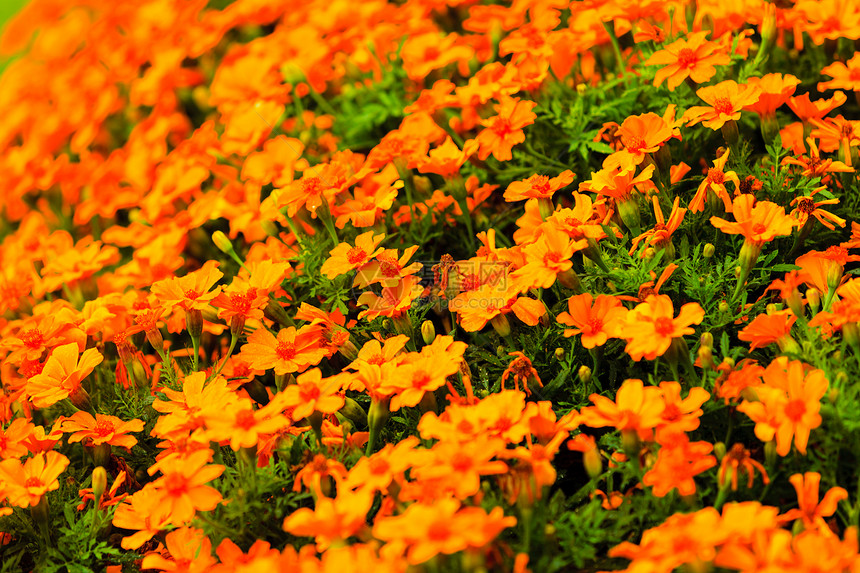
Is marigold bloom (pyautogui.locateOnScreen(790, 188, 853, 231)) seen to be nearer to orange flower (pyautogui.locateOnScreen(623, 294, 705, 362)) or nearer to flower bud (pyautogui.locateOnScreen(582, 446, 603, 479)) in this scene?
orange flower (pyautogui.locateOnScreen(623, 294, 705, 362))

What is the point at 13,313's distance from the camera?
8.75 ft

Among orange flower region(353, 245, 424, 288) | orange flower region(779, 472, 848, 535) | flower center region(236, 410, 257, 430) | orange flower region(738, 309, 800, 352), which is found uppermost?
flower center region(236, 410, 257, 430)

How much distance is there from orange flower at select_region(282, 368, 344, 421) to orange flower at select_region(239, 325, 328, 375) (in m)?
0.15

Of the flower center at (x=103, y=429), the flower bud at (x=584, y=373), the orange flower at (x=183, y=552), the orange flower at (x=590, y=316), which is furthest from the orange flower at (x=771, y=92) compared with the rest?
the flower center at (x=103, y=429)

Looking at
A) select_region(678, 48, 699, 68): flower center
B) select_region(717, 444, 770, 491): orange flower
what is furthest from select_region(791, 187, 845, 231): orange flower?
select_region(717, 444, 770, 491): orange flower

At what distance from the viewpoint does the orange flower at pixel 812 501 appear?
1411mm

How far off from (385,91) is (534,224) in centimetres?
114

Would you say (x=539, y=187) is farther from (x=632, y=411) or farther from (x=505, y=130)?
(x=632, y=411)

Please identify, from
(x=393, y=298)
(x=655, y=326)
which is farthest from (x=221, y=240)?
(x=655, y=326)

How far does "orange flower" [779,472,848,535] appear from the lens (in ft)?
4.63

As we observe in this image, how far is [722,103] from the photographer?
2.01 m

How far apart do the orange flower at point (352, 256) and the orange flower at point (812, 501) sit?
3.38ft

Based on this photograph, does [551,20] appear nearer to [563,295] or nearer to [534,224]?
[534,224]

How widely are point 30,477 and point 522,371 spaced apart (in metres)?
1.10
